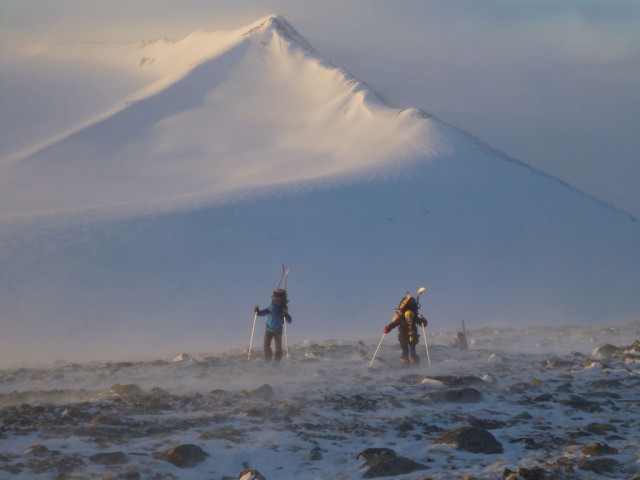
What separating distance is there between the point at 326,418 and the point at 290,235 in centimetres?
1879

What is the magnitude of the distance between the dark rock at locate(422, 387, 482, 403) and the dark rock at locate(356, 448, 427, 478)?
2650 mm

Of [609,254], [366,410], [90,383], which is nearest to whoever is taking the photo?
[366,410]

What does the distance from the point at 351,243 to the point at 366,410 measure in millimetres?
18489

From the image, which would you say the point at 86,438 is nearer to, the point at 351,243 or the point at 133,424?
the point at 133,424

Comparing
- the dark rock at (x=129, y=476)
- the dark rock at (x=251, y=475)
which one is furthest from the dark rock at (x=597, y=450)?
the dark rock at (x=129, y=476)

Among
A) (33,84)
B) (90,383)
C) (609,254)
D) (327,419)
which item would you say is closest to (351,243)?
(609,254)

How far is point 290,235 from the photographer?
28.6 meters

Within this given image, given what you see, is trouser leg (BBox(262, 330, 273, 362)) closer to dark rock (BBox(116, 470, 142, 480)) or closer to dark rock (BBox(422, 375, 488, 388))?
dark rock (BBox(422, 375, 488, 388))

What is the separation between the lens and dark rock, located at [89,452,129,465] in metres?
7.95

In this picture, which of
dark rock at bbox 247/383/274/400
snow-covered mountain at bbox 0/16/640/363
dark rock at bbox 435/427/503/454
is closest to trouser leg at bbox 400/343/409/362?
dark rock at bbox 247/383/274/400

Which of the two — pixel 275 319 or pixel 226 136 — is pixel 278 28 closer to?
pixel 226 136

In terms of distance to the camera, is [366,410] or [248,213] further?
[248,213]

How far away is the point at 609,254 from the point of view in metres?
31.0

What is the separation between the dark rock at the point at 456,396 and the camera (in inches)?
425
